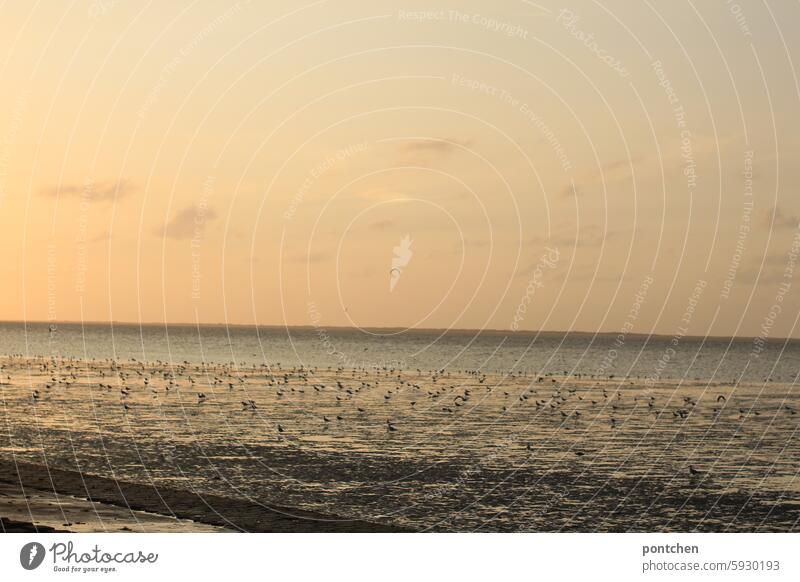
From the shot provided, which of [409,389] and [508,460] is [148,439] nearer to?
[508,460]

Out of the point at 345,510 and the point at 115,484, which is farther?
the point at 115,484

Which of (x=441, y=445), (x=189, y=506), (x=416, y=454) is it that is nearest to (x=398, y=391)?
(x=441, y=445)

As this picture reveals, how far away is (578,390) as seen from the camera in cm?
9312

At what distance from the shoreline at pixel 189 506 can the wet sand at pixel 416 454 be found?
5.1 inches

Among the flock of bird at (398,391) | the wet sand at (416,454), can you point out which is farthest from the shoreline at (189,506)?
the flock of bird at (398,391)

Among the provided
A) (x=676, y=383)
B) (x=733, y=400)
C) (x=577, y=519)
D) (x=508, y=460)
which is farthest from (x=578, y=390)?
(x=577, y=519)

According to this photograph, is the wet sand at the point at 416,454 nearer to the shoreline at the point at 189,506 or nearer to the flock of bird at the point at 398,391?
the shoreline at the point at 189,506

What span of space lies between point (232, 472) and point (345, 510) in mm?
9247

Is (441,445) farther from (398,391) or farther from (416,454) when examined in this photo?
(398,391)

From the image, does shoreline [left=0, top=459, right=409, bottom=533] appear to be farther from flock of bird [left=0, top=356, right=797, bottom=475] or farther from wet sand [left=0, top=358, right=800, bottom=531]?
flock of bird [left=0, top=356, right=797, bottom=475]

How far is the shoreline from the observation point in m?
32.2

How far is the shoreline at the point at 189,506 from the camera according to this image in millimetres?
32188

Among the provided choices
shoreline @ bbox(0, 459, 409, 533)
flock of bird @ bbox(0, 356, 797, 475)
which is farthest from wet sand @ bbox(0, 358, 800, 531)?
flock of bird @ bbox(0, 356, 797, 475)

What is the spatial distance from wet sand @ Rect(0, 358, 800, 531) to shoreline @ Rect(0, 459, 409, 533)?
0.13 metres
